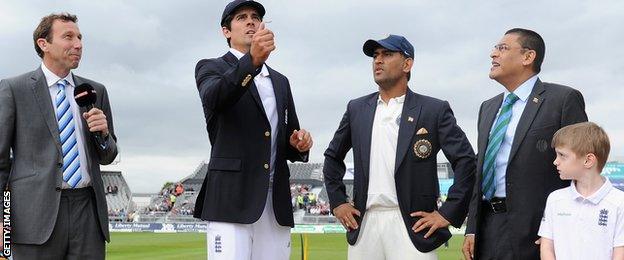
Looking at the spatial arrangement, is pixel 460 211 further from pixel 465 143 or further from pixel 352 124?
pixel 352 124

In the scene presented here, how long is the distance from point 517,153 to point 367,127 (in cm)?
118

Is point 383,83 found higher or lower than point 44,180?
higher

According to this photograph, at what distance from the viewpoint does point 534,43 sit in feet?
19.3

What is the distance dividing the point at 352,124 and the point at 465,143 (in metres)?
0.95

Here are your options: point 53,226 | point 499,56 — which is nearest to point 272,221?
point 53,226

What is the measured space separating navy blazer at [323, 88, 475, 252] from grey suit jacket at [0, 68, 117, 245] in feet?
6.43

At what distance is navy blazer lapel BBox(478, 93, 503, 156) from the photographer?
587 cm

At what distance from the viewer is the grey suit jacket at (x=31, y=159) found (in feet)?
16.6

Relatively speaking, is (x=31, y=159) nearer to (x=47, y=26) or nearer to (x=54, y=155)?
(x=54, y=155)

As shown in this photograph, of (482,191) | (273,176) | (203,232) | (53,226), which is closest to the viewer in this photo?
(53,226)

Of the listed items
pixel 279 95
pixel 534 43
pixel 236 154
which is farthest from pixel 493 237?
pixel 236 154

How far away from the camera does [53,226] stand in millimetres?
5039

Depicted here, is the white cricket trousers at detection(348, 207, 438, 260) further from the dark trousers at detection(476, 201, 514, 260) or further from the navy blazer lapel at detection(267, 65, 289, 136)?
the navy blazer lapel at detection(267, 65, 289, 136)

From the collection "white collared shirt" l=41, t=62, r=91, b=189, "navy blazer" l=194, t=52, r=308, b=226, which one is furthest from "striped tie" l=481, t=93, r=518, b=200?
"white collared shirt" l=41, t=62, r=91, b=189
